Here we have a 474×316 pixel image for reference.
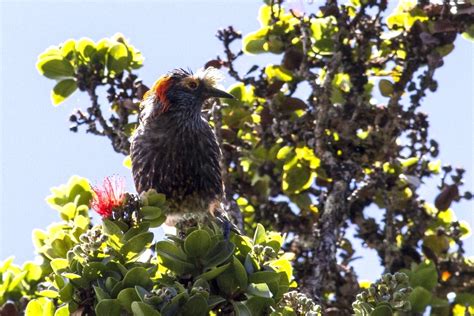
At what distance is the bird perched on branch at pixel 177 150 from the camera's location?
229 inches

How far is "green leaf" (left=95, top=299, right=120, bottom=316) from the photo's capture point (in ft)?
11.4

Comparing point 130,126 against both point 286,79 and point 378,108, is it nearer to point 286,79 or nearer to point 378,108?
point 286,79

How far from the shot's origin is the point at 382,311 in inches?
134

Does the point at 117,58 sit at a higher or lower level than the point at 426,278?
higher

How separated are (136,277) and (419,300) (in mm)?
1590

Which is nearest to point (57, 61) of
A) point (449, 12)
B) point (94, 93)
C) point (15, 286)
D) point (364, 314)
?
point (94, 93)

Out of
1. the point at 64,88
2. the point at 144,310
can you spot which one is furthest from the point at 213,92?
the point at 144,310

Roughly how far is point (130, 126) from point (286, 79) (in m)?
1.14

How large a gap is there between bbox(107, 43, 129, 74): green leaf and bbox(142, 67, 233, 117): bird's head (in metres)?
0.31

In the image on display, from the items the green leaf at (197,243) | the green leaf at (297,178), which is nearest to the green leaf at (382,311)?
the green leaf at (197,243)

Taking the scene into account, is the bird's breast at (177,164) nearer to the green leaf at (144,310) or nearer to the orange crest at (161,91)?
the orange crest at (161,91)

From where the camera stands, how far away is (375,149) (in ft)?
21.0

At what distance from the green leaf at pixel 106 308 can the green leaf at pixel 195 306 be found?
25 cm

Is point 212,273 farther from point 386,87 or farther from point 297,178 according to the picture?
point 386,87
